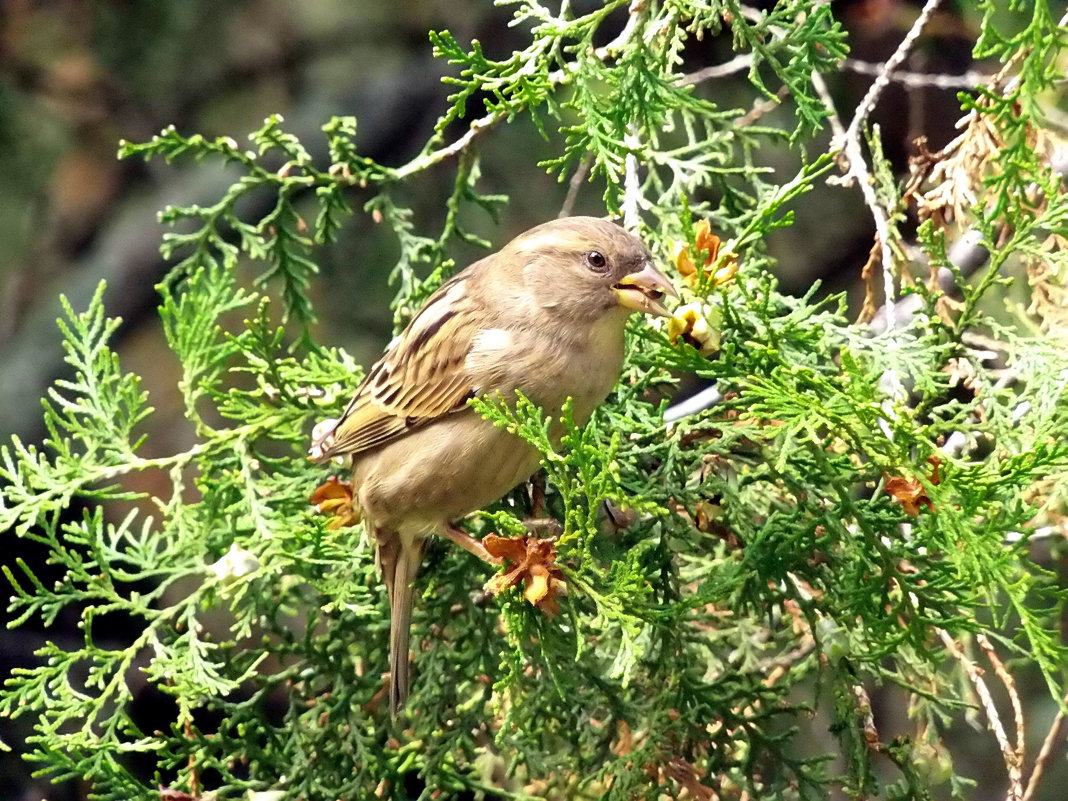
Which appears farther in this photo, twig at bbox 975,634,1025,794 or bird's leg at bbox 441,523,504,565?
Answer: bird's leg at bbox 441,523,504,565

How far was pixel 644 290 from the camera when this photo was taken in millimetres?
2107

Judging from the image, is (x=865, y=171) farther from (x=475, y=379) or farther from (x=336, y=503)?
(x=336, y=503)

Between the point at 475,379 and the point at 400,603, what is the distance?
45 cm

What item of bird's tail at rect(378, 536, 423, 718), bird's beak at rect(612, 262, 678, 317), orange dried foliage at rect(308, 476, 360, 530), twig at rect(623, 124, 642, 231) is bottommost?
bird's tail at rect(378, 536, 423, 718)

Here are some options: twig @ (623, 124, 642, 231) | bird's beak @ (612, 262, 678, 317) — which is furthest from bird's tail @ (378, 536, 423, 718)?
twig @ (623, 124, 642, 231)

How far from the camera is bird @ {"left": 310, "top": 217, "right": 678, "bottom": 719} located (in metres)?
2.12

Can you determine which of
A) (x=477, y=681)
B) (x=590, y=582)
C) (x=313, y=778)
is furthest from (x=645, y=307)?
(x=313, y=778)

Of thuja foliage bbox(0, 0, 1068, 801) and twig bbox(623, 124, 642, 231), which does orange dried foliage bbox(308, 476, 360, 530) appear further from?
twig bbox(623, 124, 642, 231)

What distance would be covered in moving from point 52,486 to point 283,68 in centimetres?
344

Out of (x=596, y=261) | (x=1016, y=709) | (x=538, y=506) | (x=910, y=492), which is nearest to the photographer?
(x=910, y=492)

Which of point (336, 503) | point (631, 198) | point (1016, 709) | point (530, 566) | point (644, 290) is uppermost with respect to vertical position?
point (631, 198)

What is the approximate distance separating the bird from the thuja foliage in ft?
0.25

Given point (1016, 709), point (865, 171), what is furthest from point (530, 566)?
point (865, 171)

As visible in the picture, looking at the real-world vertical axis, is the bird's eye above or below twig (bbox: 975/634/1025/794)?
above
